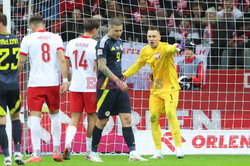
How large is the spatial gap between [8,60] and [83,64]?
1.89 m

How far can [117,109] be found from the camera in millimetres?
8102

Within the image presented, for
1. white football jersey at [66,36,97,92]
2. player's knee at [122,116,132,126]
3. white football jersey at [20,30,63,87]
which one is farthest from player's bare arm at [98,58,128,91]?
white football jersey at [66,36,97,92]

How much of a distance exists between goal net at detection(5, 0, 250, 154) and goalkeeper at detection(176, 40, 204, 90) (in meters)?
0.03

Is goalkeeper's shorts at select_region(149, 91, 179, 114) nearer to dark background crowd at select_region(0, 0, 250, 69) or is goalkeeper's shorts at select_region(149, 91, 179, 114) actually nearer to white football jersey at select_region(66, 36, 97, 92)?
white football jersey at select_region(66, 36, 97, 92)

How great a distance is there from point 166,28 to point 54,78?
4.97 metres

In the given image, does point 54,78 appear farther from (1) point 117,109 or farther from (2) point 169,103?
(2) point 169,103

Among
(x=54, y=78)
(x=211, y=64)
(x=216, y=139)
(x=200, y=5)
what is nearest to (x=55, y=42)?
(x=54, y=78)

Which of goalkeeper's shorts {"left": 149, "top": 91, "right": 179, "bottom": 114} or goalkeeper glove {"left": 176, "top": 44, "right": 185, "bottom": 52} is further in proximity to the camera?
goalkeeper's shorts {"left": 149, "top": 91, "right": 179, "bottom": 114}

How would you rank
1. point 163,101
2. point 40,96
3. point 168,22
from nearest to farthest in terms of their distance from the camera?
point 40,96 < point 163,101 < point 168,22

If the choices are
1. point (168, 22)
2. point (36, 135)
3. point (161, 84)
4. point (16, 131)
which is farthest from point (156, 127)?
point (168, 22)

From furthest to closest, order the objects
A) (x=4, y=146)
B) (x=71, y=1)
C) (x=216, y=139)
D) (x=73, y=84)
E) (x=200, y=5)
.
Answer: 1. (x=200, y=5)
2. (x=71, y=1)
3. (x=216, y=139)
4. (x=73, y=84)
5. (x=4, y=146)

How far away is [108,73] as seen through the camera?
7.74m

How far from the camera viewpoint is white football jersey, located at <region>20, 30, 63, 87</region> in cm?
790

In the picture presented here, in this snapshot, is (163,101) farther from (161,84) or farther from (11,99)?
(11,99)
